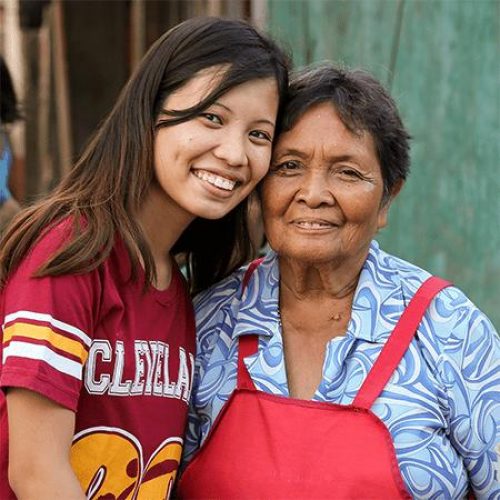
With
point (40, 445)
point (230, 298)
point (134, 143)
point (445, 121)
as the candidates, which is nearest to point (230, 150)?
point (134, 143)

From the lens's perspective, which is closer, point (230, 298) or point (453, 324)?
point (453, 324)

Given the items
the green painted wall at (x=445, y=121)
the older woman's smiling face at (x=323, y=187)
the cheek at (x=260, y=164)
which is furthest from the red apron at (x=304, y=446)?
the green painted wall at (x=445, y=121)

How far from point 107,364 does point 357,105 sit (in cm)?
81

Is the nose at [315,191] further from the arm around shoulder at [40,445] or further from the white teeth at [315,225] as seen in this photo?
the arm around shoulder at [40,445]

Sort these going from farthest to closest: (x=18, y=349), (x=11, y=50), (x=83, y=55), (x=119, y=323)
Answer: (x=83, y=55)
(x=11, y=50)
(x=119, y=323)
(x=18, y=349)

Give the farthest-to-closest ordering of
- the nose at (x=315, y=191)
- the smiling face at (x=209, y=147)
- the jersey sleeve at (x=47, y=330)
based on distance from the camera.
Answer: the nose at (x=315, y=191) → the smiling face at (x=209, y=147) → the jersey sleeve at (x=47, y=330)

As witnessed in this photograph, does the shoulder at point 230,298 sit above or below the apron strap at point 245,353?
above

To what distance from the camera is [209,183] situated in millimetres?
2334

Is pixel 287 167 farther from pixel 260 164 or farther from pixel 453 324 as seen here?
pixel 453 324

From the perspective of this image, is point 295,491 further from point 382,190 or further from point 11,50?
point 11,50

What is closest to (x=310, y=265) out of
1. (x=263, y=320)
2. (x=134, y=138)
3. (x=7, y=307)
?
(x=263, y=320)

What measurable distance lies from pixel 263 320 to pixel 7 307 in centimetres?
64

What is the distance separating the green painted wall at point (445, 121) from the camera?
3.80 meters

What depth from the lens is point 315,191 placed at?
95.9 inches
